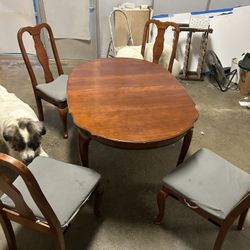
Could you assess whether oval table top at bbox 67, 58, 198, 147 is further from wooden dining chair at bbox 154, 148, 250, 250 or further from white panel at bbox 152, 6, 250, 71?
white panel at bbox 152, 6, 250, 71

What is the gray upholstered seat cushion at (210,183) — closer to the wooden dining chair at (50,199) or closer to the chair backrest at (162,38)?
the wooden dining chair at (50,199)

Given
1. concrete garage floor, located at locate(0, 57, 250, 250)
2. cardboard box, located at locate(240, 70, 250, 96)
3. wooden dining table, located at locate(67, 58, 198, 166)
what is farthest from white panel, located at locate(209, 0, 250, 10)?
wooden dining table, located at locate(67, 58, 198, 166)

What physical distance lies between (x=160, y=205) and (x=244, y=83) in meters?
2.26

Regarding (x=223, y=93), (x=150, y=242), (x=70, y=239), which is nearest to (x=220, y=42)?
(x=223, y=93)

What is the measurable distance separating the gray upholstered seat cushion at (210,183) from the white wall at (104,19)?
2.68 metres

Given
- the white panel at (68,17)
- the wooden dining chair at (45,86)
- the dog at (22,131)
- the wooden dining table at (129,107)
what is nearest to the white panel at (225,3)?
the white panel at (68,17)

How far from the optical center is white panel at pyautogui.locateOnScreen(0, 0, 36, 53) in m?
3.62

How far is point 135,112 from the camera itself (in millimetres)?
1658

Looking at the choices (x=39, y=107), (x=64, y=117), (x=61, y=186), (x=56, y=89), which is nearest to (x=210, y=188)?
(x=61, y=186)

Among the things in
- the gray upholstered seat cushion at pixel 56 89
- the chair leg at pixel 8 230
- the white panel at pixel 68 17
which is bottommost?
the chair leg at pixel 8 230

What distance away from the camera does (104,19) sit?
368 centimetres

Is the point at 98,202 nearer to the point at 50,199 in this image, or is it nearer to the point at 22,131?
the point at 50,199

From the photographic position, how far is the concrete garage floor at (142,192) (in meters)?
1.68

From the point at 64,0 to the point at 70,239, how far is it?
3.03m
